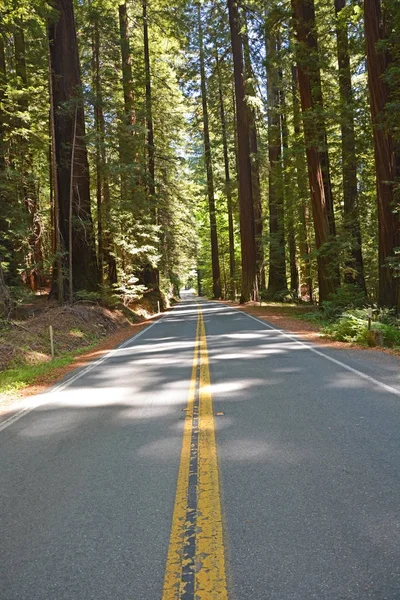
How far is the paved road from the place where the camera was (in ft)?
8.41

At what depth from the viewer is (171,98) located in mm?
34219

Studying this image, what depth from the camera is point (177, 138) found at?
36.8 m

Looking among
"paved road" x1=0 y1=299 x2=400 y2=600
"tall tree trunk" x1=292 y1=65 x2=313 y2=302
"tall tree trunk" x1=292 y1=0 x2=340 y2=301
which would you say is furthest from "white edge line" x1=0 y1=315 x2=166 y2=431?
"tall tree trunk" x1=292 y1=65 x2=313 y2=302

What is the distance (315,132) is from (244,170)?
11.6 m

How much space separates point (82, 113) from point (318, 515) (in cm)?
1924

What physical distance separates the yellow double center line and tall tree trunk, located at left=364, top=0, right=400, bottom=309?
35.1ft

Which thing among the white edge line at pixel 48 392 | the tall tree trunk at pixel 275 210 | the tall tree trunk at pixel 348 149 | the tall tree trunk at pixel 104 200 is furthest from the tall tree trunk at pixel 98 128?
the white edge line at pixel 48 392

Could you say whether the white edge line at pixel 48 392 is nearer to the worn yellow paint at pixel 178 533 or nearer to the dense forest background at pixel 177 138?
the worn yellow paint at pixel 178 533

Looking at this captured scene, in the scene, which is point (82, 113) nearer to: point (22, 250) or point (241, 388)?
point (22, 250)

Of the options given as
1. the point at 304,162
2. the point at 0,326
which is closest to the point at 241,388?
the point at 0,326

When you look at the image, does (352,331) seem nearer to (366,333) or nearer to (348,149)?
(366,333)

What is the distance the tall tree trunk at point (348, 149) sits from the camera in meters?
17.3

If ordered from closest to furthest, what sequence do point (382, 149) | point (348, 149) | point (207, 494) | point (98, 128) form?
1. point (207, 494)
2. point (382, 149)
3. point (348, 149)
4. point (98, 128)

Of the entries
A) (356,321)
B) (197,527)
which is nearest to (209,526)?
(197,527)
